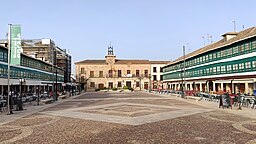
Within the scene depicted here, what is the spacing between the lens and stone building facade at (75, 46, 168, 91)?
85.7 metres

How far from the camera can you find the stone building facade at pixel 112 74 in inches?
3374

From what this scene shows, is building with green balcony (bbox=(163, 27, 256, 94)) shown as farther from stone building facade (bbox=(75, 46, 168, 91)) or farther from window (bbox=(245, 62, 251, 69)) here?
stone building facade (bbox=(75, 46, 168, 91))

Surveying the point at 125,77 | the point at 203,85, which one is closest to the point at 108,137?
the point at 203,85

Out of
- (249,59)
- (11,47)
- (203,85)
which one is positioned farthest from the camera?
(203,85)

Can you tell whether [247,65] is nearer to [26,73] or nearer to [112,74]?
[26,73]

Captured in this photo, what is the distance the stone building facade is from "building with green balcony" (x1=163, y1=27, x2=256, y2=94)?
31.1 metres

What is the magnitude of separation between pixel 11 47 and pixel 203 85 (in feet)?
121

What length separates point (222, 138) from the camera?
8938mm

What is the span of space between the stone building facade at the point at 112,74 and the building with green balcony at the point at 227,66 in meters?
31.1

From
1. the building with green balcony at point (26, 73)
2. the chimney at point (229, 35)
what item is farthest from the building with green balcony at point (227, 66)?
the building with green balcony at point (26, 73)

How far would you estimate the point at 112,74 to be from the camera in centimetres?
8706

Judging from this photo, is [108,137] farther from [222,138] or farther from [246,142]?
[246,142]

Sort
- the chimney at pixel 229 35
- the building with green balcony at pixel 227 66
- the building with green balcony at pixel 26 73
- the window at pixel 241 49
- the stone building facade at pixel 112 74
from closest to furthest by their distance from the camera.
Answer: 1. the building with green balcony at pixel 227 66
2. the building with green balcony at pixel 26 73
3. the window at pixel 241 49
4. the chimney at pixel 229 35
5. the stone building facade at pixel 112 74

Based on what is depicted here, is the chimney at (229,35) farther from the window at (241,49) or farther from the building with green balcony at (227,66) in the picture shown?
the window at (241,49)
